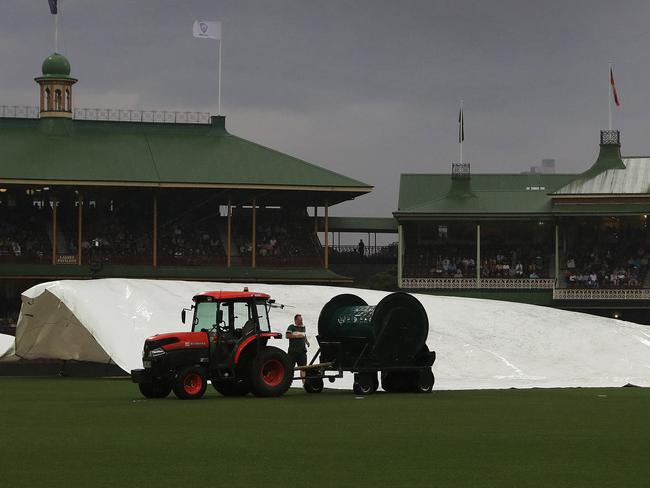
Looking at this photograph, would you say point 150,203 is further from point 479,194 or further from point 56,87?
point 479,194

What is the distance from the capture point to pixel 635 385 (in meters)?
30.4

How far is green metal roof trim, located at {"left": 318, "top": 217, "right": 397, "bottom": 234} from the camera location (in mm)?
71062

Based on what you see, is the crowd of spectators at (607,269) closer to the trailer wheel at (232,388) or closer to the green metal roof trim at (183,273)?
the green metal roof trim at (183,273)

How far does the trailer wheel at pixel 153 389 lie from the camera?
2352 centimetres

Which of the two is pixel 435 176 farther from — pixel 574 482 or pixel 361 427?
pixel 574 482

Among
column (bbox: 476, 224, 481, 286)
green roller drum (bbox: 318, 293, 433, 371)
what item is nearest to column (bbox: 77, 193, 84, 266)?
column (bbox: 476, 224, 481, 286)

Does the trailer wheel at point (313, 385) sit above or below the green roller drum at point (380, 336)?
below

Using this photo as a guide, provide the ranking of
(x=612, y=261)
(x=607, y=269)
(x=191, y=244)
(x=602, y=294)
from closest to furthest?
(x=602, y=294) < (x=191, y=244) < (x=607, y=269) < (x=612, y=261)

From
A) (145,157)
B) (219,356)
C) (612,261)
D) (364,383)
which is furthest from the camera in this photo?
(612,261)

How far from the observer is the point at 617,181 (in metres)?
64.9

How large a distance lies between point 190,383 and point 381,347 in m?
4.11

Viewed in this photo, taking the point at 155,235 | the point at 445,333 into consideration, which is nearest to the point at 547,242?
the point at 155,235

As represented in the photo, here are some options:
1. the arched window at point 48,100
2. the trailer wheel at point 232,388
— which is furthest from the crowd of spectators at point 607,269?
the trailer wheel at point 232,388

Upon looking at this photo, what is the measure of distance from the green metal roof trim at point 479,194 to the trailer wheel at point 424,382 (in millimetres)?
38073
